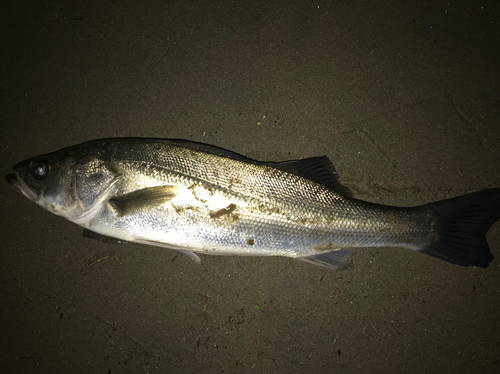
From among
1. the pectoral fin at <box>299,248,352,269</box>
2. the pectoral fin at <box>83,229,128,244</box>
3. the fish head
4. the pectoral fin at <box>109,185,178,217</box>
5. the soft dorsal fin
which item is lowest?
the pectoral fin at <box>299,248,352,269</box>

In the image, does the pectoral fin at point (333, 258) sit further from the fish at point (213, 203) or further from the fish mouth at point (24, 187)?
the fish mouth at point (24, 187)

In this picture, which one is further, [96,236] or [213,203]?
[96,236]

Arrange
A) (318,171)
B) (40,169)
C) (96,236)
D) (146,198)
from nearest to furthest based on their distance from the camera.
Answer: (146,198)
(40,169)
(318,171)
(96,236)

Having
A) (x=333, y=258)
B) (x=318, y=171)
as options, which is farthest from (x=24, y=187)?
(x=333, y=258)

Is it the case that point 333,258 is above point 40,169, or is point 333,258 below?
below

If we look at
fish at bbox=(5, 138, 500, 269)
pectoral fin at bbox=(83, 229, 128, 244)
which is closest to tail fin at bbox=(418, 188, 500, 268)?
fish at bbox=(5, 138, 500, 269)

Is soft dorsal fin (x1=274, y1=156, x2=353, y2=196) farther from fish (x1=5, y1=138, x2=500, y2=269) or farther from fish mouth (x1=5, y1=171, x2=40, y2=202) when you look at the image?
fish mouth (x1=5, y1=171, x2=40, y2=202)

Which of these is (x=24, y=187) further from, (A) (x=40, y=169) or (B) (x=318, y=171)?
(B) (x=318, y=171)
